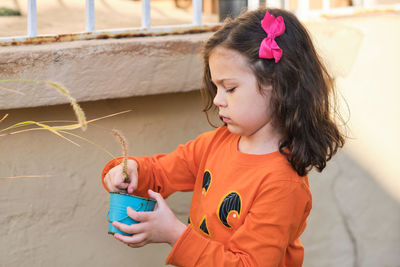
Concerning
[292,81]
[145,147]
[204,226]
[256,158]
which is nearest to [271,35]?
[292,81]

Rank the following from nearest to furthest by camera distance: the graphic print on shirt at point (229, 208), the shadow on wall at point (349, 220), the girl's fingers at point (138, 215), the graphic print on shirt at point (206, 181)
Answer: the girl's fingers at point (138, 215)
the graphic print on shirt at point (229, 208)
the graphic print on shirt at point (206, 181)
the shadow on wall at point (349, 220)

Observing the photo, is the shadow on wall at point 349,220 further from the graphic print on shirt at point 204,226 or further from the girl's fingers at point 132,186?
the girl's fingers at point 132,186

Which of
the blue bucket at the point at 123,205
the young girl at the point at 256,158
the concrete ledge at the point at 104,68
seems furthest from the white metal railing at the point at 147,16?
the blue bucket at the point at 123,205

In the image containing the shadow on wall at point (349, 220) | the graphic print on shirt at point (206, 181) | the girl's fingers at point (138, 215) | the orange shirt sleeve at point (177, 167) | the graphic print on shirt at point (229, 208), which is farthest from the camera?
the shadow on wall at point (349, 220)

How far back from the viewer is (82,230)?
2.02 meters

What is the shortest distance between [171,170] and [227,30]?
1.64 feet

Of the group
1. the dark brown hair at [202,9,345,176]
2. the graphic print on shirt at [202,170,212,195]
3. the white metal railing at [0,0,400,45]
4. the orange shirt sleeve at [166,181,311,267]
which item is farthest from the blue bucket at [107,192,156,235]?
the white metal railing at [0,0,400,45]

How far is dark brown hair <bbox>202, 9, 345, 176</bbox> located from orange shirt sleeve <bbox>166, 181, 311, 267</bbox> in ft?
Answer: 0.35

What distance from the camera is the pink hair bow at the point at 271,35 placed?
1.58 meters

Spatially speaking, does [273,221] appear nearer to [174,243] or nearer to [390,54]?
[174,243]

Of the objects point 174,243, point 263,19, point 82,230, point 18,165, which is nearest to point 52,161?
point 18,165

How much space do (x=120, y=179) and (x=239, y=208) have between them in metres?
0.36

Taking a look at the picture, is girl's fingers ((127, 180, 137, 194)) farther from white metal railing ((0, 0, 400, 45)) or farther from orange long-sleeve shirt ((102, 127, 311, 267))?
white metal railing ((0, 0, 400, 45))

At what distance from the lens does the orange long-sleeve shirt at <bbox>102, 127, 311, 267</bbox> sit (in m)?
1.54
